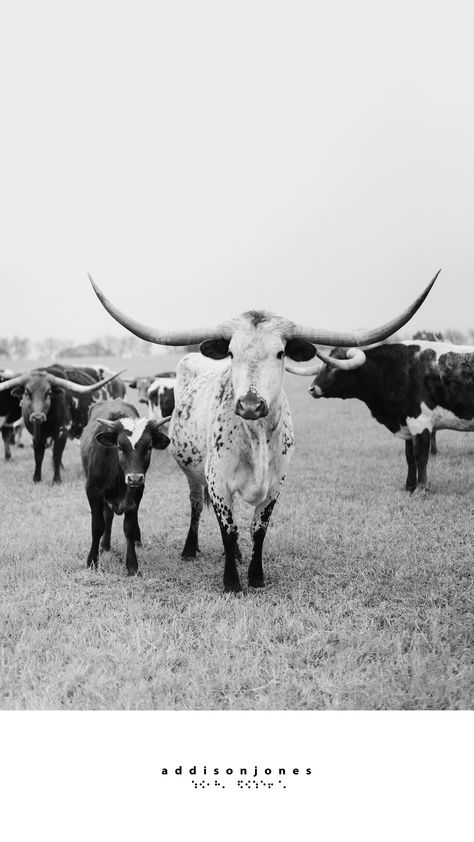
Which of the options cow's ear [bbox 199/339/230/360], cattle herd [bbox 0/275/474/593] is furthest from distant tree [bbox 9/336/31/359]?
cow's ear [bbox 199/339/230/360]

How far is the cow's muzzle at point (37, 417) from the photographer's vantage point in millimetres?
7379

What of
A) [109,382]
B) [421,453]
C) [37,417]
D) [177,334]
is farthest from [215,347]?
[109,382]

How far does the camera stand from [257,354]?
338 cm

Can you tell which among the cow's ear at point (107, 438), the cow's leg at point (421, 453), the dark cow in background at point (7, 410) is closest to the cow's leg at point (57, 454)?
the dark cow in background at point (7, 410)

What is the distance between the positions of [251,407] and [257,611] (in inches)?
47.4

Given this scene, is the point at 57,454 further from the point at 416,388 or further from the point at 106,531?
the point at 416,388

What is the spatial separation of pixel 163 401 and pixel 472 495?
4.75 meters

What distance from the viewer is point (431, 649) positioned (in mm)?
3014

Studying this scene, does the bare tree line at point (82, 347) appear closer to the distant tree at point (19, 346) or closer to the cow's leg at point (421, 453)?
the distant tree at point (19, 346)

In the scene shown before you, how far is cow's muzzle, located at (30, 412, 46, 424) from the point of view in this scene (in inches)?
291

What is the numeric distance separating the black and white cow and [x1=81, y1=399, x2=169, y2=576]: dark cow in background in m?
0.42

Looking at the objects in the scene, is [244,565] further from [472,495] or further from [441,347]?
[441,347]

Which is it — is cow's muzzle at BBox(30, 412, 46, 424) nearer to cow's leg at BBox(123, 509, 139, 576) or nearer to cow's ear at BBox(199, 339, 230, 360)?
cow's leg at BBox(123, 509, 139, 576)
